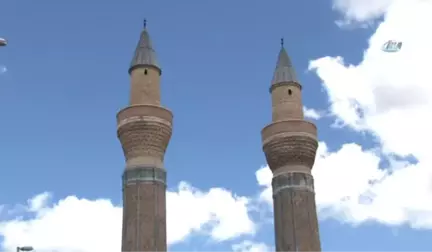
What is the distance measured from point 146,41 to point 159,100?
2.56 meters

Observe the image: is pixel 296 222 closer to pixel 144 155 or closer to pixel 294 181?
pixel 294 181

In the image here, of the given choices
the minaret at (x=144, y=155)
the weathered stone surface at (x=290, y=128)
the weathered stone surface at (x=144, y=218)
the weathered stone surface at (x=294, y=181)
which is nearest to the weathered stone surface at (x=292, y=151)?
the weathered stone surface at (x=290, y=128)

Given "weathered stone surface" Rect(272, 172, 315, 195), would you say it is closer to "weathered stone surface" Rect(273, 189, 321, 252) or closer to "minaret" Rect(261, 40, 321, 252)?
"minaret" Rect(261, 40, 321, 252)

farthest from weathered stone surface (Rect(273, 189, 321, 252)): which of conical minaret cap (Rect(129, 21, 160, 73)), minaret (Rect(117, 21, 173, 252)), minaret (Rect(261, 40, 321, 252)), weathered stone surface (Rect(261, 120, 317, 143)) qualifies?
conical minaret cap (Rect(129, 21, 160, 73))

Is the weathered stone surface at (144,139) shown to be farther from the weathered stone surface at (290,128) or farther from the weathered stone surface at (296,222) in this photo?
the weathered stone surface at (296,222)

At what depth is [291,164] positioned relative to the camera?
2669 centimetres

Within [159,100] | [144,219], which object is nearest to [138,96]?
[159,100]

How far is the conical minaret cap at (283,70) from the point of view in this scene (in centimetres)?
2803

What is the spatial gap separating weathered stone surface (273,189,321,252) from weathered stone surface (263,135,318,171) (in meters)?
1.14

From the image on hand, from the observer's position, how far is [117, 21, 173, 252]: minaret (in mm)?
23516

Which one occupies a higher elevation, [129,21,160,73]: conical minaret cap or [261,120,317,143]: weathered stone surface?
[129,21,160,73]: conical minaret cap

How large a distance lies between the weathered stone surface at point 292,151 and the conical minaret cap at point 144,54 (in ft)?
17.4

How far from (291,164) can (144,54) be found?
6.71m

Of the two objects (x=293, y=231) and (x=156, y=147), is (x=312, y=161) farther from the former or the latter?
(x=156, y=147)
